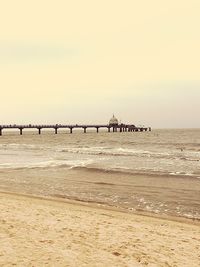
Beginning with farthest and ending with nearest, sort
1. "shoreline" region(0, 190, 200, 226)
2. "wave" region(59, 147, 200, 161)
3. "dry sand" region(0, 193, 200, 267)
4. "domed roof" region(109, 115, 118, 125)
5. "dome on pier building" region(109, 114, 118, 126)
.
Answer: "domed roof" region(109, 115, 118, 125) → "dome on pier building" region(109, 114, 118, 126) → "wave" region(59, 147, 200, 161) → "shoreline" region(0, 190, 200, 226) → "dry sand" region(0, 193, 200, 267)

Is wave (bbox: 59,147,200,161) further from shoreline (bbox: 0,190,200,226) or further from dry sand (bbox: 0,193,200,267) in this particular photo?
dry sand (bbox: 0,193,200,267)

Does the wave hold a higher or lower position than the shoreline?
lower

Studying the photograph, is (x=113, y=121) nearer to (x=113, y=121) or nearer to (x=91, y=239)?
(x=113, y=121)

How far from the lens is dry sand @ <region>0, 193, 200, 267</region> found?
6.49 metres

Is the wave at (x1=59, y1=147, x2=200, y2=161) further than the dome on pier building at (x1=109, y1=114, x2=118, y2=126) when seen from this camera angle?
No

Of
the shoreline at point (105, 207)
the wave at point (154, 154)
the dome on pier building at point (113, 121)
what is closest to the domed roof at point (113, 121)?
the dome on pier building at point (113, 121)

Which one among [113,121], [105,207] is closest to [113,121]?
[113,121]

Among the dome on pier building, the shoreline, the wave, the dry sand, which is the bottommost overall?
the wave

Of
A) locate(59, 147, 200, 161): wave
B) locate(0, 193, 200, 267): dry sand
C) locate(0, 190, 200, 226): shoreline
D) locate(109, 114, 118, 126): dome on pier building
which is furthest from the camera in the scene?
locate(109, 114, 118, 126): dome on pier building

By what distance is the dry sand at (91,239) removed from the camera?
649 centimetres

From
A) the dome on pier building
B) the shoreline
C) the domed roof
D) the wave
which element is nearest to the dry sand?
the shoreline

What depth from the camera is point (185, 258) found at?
6844 millimetres

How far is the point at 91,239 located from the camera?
7.71 meters

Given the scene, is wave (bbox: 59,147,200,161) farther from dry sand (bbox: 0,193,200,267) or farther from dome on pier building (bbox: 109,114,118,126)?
dome on pier building (bbox: 109,114,118,126)
